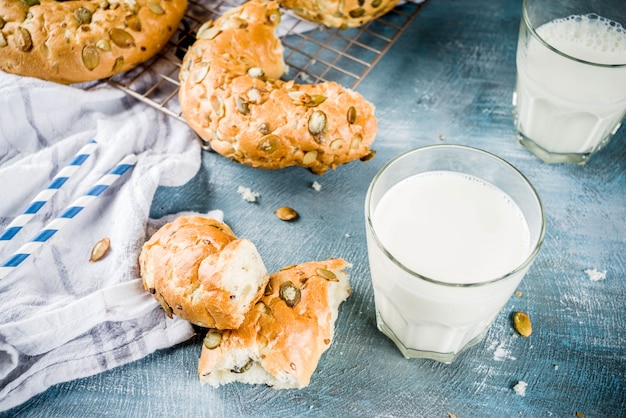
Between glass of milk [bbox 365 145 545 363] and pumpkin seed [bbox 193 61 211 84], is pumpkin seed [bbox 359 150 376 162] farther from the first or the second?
pumpkin seed [bbox 193 61 211 84]

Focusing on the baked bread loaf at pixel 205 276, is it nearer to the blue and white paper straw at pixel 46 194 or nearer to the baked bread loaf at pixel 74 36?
the blue and white paper straw at pixel 46 194

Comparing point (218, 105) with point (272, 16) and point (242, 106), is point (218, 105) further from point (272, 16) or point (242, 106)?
point (272, 16)

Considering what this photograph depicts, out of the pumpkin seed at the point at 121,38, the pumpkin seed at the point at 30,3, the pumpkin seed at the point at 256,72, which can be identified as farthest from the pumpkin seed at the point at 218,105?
the pumpkin seed at the point at 30,3

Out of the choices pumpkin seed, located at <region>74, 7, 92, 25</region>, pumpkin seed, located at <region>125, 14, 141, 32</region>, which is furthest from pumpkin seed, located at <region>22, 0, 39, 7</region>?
pumpkin seed, located at <region>125, 14, 141, 32</region>

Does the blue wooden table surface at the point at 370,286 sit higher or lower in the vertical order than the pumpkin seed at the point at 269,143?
lower

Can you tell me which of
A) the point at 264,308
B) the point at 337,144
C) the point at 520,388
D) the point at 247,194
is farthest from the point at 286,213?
the point at 520,388

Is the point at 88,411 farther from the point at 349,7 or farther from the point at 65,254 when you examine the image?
the point at 349,7
